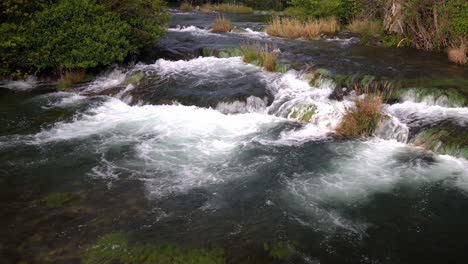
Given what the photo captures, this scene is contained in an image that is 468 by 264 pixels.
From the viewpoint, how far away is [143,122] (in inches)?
476

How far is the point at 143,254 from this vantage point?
Result: 6375 millimetres

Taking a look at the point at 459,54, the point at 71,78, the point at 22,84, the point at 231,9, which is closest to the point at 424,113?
the point at 459,54

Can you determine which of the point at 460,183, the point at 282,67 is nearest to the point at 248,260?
the point at 460,183

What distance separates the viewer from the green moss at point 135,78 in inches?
591

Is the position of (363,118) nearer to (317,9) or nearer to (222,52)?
(222,52)

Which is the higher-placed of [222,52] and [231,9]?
[231,9]

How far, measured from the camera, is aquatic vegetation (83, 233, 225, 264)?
6242 millimetres

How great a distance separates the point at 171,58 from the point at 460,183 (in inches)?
466

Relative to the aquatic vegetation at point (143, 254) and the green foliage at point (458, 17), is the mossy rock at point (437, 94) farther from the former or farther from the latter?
the aquatic vegetation at point (143, 254)

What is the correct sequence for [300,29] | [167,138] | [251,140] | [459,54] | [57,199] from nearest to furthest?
1. [57,199]
2. [251,140]
3. [167,138]
4. [459,54]
5. [300,29]

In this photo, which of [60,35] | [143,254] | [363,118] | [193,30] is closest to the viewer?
[143,254]

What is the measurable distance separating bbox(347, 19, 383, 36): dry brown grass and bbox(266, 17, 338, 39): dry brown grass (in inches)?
36.4

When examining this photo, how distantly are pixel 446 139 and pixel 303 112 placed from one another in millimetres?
3659

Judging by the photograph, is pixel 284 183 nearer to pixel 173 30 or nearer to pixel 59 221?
pixel 59 221
